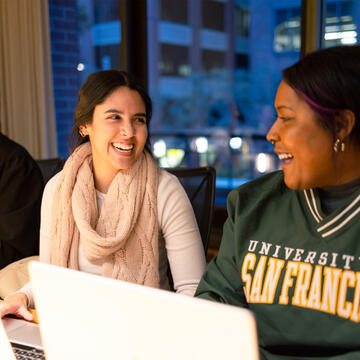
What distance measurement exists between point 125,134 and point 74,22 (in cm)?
295

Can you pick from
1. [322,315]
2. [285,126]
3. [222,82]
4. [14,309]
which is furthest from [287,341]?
[222,82]

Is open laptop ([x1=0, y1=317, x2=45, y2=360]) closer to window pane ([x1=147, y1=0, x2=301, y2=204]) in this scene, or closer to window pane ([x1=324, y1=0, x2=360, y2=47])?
window pane ([x1=324, y1=0, x2=360, y2=47])

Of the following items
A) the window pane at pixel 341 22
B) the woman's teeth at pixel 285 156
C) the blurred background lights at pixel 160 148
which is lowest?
the blurred background lights at pixel 160 148

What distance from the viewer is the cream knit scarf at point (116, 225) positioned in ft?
5.06

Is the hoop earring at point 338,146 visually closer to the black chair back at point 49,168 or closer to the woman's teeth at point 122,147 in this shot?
the woman's teeth at point 122,147

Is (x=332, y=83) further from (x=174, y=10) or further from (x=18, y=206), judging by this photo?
(x=174, y=10)

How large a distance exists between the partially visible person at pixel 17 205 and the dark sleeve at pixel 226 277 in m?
0.97

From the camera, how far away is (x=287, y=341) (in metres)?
1.03

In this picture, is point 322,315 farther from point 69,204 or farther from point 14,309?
point 69,204

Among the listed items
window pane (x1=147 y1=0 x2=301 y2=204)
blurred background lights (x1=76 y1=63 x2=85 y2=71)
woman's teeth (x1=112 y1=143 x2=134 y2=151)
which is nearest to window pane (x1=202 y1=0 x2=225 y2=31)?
window pane (x1=147 y1=0 x2=301 y2=204)

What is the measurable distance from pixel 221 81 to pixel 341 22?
176 centimetres

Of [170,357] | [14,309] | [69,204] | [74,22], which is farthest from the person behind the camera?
[74,22]

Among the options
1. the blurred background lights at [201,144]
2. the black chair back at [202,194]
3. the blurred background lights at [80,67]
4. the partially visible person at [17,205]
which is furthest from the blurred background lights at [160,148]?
the black chair back at [202,194]

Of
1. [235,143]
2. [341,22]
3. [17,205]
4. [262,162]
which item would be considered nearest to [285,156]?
[17,205]
